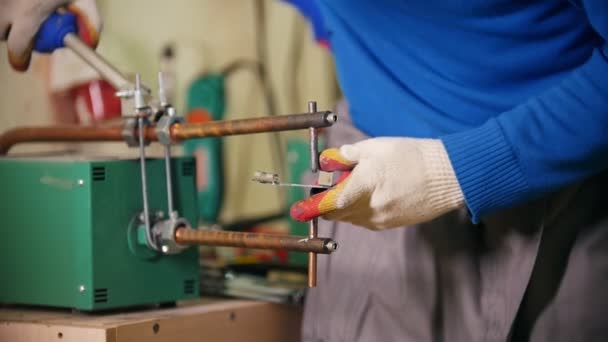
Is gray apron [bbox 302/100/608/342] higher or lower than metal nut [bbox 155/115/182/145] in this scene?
lower

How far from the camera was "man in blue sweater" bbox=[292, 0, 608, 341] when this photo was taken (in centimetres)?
89

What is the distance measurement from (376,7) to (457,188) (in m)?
0.24

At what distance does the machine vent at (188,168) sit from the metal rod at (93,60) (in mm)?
119

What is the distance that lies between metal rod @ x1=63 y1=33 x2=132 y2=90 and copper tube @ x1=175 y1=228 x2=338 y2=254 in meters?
0.19

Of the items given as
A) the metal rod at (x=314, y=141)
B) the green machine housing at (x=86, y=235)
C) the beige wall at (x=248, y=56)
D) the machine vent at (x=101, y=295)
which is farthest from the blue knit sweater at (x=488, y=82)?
the beige wall at (x=248, y=56)

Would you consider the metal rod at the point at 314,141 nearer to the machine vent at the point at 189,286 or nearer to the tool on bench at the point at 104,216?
the tool on bench at the point at 104,216

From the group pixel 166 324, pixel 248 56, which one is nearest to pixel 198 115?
pixel 248 56

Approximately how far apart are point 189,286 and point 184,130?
21 centimetres

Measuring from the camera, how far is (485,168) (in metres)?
0.89

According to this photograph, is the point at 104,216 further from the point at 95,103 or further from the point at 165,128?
the point at 95,103

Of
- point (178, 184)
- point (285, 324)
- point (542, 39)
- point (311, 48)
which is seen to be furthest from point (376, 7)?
point (311, 48)

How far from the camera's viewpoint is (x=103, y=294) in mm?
989

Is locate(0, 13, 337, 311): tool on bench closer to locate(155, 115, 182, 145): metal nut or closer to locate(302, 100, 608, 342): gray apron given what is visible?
locate(155, 115, 182, 145): metal nut

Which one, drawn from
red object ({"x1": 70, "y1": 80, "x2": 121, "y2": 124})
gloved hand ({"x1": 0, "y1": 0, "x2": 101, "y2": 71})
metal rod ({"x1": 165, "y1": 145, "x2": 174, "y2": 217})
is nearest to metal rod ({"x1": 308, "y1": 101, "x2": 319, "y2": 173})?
metal rod ({"x1": 165, "y1": 145, "x2": 174, "y2": 217})
